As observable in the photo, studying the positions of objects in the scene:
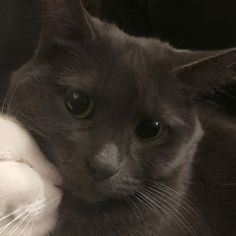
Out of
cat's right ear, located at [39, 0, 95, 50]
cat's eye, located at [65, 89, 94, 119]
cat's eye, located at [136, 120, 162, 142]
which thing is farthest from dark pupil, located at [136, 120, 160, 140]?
cat's right ear, located at [39, 0, 95, 50]

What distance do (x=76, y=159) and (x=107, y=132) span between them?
81 millimetres

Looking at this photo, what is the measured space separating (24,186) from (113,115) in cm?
22

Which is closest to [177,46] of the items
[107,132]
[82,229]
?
[107,132]

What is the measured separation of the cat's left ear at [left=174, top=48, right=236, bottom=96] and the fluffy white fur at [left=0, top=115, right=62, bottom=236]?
336 mm

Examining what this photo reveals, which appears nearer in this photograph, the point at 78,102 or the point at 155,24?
the point at 78,102

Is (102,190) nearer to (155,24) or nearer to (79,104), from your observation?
(79,104)

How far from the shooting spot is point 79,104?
898 millimetres

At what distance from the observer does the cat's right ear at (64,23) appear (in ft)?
2.92

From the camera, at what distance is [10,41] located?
1.14 meters

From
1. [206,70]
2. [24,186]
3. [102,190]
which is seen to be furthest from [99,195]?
[206,70]

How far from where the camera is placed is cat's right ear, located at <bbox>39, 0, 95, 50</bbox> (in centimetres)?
89

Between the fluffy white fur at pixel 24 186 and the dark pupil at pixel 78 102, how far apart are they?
120 millimetres

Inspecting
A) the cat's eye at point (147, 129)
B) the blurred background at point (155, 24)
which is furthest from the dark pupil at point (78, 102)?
the blurred background at point (155, 24)

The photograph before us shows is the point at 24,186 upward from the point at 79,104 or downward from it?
downward
